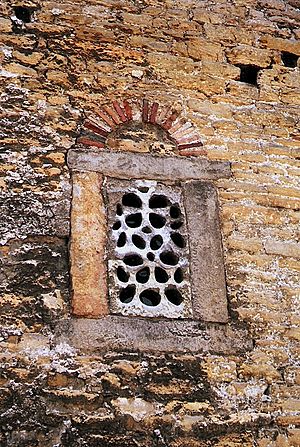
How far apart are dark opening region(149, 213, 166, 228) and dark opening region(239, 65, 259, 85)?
1.27 meters

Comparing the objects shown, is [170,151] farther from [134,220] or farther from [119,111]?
[134,220]

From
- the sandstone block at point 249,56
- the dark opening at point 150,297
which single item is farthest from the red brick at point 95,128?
the sandstone block at point 249,56

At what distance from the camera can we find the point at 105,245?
14.0 ft

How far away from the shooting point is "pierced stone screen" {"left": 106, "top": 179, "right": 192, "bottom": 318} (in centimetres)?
418

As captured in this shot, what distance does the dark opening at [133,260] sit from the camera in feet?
14.1

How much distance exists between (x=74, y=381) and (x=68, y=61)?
2.02 meters

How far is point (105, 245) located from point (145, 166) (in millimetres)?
596

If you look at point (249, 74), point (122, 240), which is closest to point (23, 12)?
point (249, 74)

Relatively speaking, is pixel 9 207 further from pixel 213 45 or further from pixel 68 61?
pixel 213 45

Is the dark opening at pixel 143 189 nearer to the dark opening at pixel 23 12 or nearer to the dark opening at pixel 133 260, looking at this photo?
the dark opening at pixel 133 260

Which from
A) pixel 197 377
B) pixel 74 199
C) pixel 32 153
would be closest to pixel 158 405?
pixel 197 377

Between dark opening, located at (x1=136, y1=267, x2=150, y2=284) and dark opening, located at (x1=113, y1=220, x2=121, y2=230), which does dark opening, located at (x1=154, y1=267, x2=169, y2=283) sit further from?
dark opening, located at (x1=113, y1=220, x2=121, y2=230)

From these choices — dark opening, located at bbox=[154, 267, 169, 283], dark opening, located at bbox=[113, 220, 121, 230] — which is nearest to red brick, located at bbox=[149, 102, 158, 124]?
dark opening, located at bbox=[113, 220, 121, 230]

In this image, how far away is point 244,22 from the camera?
5.29 m
